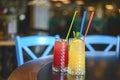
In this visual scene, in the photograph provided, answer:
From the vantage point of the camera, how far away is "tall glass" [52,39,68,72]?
5.08 ft

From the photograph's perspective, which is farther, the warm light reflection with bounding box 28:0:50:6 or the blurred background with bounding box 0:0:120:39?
the warm light reflection with bounding box 28:0:50:6

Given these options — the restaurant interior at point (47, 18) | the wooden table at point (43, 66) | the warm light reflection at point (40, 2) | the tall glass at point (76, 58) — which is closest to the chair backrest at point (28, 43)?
the wooden table at point (43, 66)

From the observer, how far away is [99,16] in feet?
12.9

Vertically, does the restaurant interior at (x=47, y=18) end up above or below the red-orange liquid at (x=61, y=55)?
below

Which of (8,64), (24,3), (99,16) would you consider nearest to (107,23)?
(99,16)

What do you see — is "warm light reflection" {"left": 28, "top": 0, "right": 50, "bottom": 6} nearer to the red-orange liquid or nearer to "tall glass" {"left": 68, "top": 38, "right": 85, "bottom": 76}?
the red-orange liquid

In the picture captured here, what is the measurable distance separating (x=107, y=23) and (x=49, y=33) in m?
0.86

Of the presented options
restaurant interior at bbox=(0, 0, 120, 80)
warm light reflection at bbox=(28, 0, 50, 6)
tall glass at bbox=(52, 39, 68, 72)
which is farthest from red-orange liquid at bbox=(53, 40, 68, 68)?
warm light reflection at bbox=(28, 0, 50, 6)

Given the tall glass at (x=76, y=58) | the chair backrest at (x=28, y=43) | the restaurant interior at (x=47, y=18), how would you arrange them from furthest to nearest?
the restaurant interior at (x=47, y=18) → the chair backrest at (x=28, y=43) → the tall glass at (x=76, y=58)

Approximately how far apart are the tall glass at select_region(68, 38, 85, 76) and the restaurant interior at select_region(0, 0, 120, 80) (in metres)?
2.25

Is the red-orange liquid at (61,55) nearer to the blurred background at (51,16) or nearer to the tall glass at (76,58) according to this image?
the tall glass at (76,58)

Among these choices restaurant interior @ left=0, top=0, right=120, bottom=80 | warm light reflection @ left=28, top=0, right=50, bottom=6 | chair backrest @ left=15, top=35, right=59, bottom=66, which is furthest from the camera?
warm light reflection @ left=28, top=0, right=50, bottom=6

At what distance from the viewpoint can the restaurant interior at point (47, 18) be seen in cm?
385

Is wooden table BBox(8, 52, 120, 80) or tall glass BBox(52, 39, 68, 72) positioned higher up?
tall glass BBox(52, 39, 68, 72)
